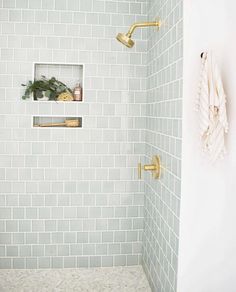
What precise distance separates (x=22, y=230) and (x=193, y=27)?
1839 millimetres

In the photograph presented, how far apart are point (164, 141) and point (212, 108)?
0.53 meters

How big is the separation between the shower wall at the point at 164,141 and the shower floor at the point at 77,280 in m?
0.12

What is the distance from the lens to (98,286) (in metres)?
2.22

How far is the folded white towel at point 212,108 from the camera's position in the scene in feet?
4.48

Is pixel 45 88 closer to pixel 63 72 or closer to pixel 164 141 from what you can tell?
pixel 63 72

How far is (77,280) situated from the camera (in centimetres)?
229

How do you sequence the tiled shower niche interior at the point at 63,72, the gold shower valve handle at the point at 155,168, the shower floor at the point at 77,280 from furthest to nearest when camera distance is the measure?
the tiled shower niche interior at the point at 63,72 → the shower floor at the point at 77,280 → the gold shower valve handle at the point at 155,168

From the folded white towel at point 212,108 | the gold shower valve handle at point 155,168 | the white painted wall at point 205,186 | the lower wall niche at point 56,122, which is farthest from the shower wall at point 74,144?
the folded white towel at point 212,108

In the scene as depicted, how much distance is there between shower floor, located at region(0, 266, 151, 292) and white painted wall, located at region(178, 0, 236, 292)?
2.56 ft

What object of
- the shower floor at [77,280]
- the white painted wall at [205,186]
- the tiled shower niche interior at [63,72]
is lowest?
the shower floor at [77,280]

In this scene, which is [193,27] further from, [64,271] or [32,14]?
[64,271]

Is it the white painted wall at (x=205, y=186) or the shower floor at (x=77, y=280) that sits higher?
the white painted wall at (x=205, y=186)

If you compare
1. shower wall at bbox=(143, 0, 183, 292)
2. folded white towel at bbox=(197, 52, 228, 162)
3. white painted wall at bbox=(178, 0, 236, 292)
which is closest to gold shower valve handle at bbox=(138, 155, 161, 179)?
shower wall at bbox=(143, 0, 183, 292)

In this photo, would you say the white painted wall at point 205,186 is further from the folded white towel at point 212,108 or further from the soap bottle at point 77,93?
the soap bottle at point 77,93
